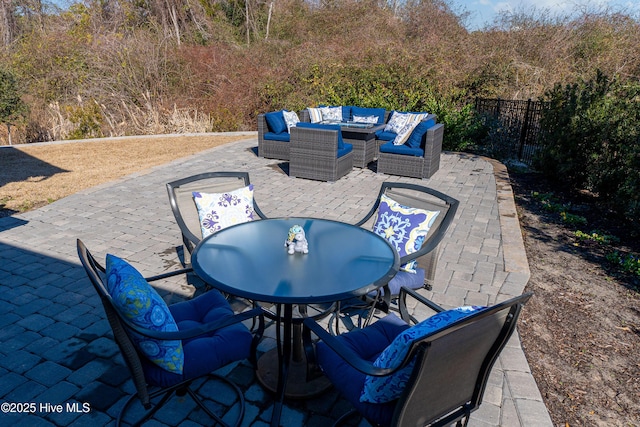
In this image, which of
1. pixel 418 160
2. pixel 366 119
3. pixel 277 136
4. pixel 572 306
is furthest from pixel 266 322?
pixel 366 119

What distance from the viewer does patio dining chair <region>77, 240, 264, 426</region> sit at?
1.86 m

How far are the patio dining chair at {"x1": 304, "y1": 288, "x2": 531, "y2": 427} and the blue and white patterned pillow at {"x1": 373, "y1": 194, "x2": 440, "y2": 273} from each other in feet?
4.17

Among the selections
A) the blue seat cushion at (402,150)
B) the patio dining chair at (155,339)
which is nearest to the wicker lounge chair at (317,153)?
the blue seat cushion at (402,150)

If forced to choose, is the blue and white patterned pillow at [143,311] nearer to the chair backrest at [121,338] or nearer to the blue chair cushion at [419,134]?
the chair backrest at [121,338]

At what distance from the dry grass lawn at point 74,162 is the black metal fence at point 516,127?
6.41 m

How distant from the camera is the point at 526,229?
5555mm

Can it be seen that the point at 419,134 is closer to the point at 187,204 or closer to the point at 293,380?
the point at 187,204

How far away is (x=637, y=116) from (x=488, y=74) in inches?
246

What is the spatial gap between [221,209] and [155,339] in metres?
1.70

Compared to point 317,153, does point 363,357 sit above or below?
below

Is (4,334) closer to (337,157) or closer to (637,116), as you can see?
(337,157)

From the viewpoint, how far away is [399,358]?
5.38ft

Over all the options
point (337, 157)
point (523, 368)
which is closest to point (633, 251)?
point (523, 368)

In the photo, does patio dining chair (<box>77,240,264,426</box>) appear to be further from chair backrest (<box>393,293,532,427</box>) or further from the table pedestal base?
chair backrest (<box>393,293,532,427</box>)
